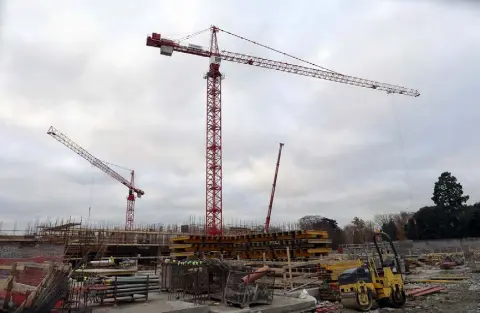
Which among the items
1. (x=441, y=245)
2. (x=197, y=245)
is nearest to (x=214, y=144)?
(x=197, y=245)

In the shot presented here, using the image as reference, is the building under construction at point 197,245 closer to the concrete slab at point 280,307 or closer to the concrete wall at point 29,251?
the concrete wall at point 29,251

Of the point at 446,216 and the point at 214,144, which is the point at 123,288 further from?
the point at 446,216

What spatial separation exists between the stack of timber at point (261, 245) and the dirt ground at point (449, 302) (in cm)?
522

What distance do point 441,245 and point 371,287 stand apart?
A: 42287 mm

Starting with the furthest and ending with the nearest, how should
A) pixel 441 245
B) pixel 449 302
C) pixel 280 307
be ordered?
pixel 441 245 → pixel 449 302 → pixel 280 307

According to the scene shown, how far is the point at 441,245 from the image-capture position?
4719 centimetres

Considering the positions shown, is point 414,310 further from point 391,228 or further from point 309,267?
point 391,228

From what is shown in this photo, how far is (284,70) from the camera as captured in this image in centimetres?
4353

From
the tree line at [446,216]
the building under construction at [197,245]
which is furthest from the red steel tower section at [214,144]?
the tree line at [446,216]

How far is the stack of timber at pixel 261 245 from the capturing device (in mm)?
18234

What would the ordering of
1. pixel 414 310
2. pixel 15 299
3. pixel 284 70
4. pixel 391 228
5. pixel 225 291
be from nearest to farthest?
1. pixel 15 299
2. pixel 225 291
3. pixel 414 310
4. pixel 284 70
5. pixel 391 228

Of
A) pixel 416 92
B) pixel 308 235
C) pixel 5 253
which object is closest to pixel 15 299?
pixel 5 253

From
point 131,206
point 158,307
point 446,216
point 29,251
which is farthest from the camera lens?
point 131,206

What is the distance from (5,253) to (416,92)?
5311 cm
